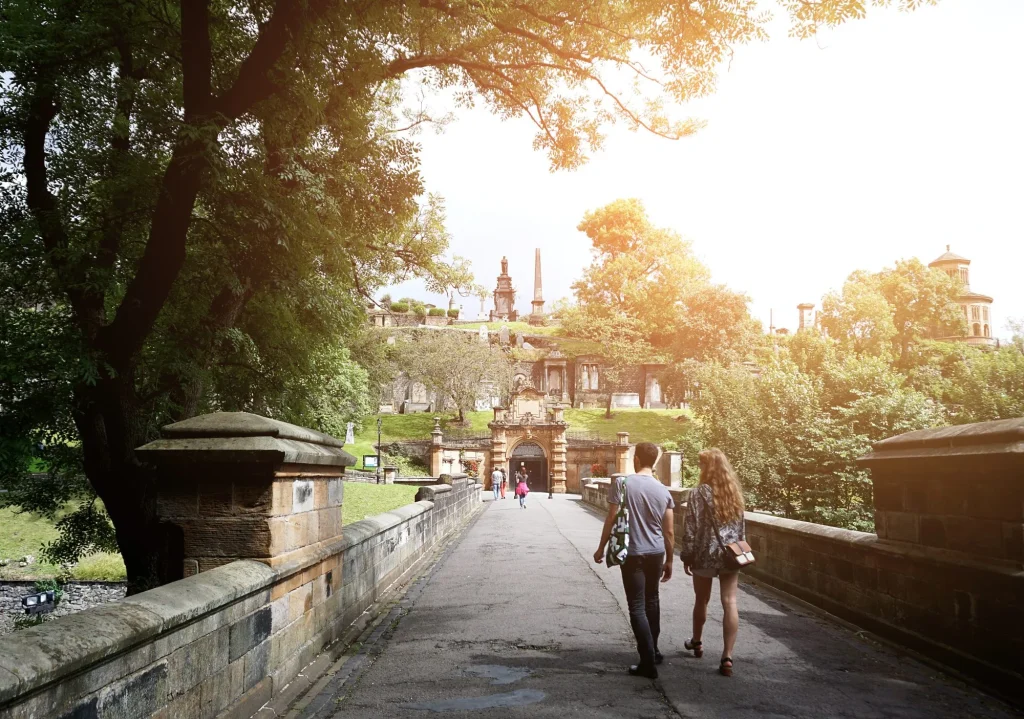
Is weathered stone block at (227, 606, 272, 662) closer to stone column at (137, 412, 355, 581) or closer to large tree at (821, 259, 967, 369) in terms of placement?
stone column at (137, 412, 355, 581)

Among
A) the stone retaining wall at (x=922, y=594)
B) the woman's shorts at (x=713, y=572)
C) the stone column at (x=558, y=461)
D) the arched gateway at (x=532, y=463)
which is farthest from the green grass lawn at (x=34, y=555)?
Result: the arched gateway at (x=532, y=463)

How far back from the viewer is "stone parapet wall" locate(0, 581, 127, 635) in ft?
74.0

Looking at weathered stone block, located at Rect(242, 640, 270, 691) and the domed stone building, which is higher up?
the domed stone building

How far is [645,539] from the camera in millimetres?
5680

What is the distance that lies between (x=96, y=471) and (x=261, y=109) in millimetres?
4729

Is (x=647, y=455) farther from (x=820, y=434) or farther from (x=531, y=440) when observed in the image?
(x=531, y=440)

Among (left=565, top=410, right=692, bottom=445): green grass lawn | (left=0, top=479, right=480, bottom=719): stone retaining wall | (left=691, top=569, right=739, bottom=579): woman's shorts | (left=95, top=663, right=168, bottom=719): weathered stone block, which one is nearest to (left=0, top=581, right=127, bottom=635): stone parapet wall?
(left=0, top=479, right=480, bottom=719): stone retaining wall

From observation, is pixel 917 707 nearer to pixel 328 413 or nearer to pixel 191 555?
pixel 191 555

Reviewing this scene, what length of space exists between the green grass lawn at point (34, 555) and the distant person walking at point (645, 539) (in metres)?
20.9

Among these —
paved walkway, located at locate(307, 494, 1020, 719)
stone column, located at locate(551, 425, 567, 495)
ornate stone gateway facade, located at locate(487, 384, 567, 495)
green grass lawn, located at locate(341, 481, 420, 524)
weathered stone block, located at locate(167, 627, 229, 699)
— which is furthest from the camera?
ornate stone gateway facade, located at locate(487, 384, 567, 495)

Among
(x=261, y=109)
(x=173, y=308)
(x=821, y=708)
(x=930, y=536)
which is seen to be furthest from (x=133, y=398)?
(x=930, y=536)

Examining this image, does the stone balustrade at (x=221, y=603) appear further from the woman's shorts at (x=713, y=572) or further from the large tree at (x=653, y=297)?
the large tree at (x=653, y=297)

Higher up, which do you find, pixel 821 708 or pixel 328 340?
pixel 328 340

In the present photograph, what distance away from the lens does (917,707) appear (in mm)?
4656
